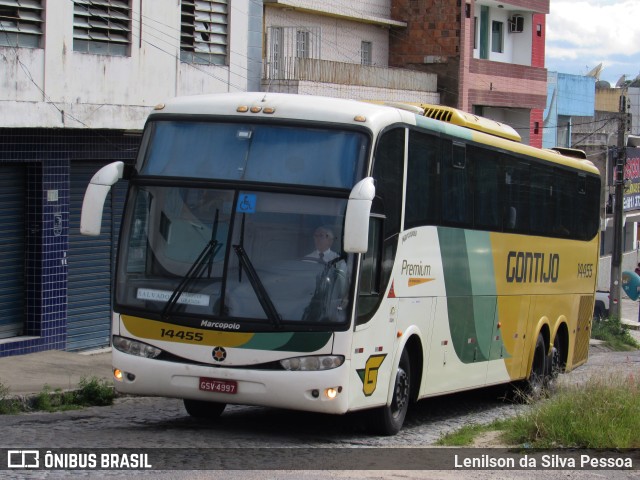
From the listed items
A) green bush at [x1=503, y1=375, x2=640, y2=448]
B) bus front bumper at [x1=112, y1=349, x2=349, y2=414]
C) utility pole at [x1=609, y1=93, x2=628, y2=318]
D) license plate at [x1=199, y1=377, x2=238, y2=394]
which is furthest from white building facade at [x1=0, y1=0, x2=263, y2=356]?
utility pole at [x1=609, y1=93, x2=628, y2=318]

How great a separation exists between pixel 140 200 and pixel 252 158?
1.13 metres

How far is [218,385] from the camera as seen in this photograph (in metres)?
9.98

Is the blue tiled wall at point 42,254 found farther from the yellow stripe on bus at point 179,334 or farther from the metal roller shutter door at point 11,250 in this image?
the yellow stripe on bus at point 179,334

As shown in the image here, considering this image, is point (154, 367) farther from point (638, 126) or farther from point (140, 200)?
point (638, 126)

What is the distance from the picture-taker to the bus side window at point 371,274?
10.2 metres

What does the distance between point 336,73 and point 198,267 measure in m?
17.2

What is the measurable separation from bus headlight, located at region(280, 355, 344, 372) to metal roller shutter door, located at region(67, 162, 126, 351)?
8545 mm

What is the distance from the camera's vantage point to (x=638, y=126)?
66188 mm

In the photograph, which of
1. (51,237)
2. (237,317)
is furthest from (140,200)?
(51,237)

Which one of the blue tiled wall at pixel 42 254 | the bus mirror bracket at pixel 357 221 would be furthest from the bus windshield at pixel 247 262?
the blue tiled wall at pixel 42 254

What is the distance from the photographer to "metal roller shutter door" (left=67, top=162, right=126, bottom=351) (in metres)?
17.8

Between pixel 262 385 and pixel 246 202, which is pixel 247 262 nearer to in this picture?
pixel 246 202

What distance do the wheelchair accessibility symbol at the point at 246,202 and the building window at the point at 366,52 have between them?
22233 millimetres

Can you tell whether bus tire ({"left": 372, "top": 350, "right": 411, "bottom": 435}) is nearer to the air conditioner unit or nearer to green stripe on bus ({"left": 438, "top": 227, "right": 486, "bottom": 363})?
green stripe on bus ({"left": 438, "top": 227, "right": 486, "bottom": 363})
